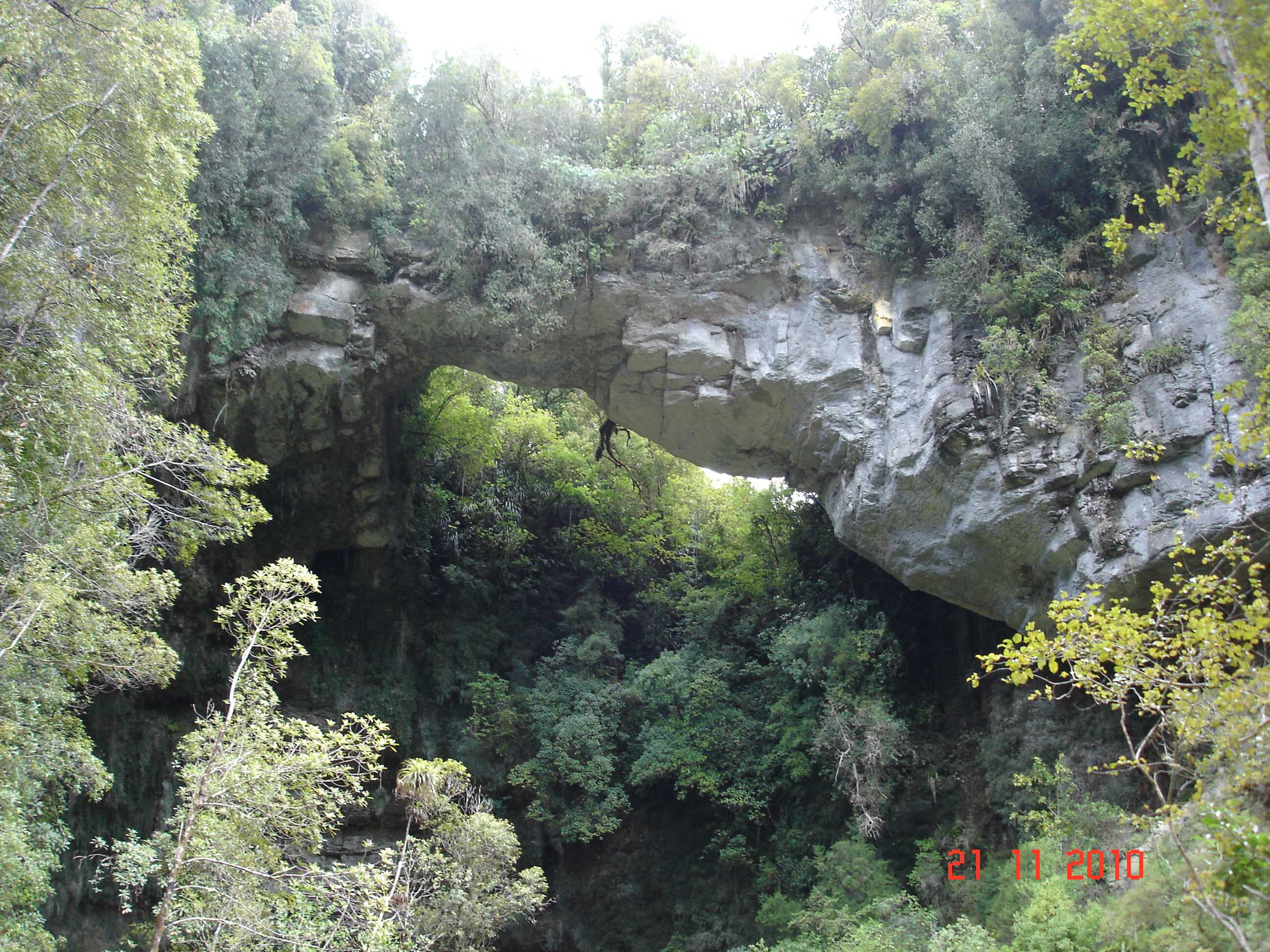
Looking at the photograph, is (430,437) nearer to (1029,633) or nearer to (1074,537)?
(1074,537)

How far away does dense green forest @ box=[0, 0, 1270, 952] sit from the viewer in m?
5.85

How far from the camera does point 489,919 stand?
29.7ft

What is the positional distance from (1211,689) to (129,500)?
285 inches

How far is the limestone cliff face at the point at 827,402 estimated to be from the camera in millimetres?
8305

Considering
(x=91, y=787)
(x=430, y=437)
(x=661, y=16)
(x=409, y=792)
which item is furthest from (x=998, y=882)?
(x=661, y=16)
